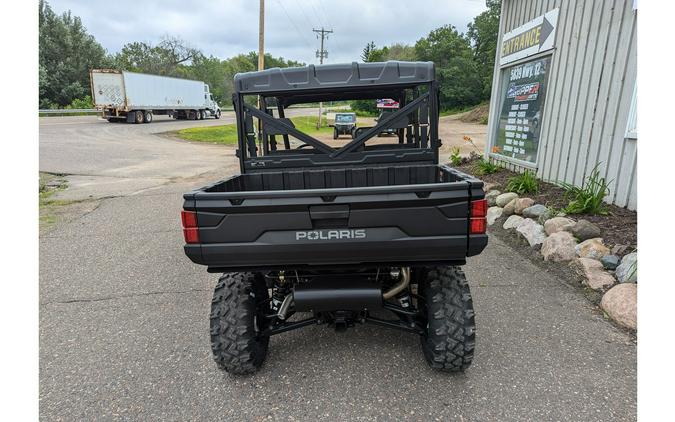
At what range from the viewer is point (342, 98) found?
3457mm

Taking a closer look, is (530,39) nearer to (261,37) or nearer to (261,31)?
(261,37)

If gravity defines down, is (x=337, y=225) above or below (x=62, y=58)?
below

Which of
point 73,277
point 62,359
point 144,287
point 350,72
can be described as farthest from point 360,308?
point 73,277

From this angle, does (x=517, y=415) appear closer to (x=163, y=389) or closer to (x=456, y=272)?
(x=456, y=272)

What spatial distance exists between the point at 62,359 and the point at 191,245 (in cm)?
173

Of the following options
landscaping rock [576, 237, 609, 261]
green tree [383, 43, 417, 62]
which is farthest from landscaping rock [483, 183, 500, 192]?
green tree [383, 43, 417, 62]

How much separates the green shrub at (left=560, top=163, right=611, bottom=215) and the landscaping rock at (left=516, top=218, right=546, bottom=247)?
0.43m

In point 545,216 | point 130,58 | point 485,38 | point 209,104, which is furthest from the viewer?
point 130,58

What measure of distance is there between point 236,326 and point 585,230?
3800 millimetres

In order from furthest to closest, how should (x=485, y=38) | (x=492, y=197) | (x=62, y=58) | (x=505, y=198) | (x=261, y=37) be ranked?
(x=485, y=38)
(x=62, y=58)
(x=261, y=37)
(x=492, y=197)
(x=505, y=198)

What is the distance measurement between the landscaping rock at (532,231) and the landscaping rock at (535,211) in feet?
0.42

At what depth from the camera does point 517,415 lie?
2.14 meters

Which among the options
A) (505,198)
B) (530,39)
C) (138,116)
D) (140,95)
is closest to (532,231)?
(505,198)

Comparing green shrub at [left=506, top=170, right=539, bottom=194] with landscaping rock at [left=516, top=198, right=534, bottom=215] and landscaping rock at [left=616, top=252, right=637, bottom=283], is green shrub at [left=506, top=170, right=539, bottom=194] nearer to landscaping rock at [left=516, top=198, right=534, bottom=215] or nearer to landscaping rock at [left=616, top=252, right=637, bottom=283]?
landscaping rock at [left=516, top=198, right=534, bottom=215]
